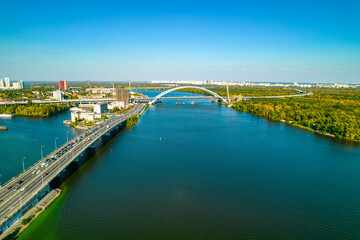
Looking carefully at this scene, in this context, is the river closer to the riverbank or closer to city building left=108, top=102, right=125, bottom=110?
the riverbank

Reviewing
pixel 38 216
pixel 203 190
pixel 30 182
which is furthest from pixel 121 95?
pixel 38 216

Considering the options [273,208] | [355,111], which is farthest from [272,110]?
[273,208]

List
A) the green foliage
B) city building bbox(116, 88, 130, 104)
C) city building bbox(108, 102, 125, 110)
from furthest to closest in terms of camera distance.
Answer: city building bbox(116, 88, 130, 104) < city building bbox(108, 102, 125, 110) < the green foliage

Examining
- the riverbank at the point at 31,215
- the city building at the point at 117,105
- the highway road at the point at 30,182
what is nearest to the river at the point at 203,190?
the riverbank at the point at 31,215

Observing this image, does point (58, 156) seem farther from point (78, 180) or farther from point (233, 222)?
point (233, 222)

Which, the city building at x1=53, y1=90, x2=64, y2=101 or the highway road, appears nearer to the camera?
the highway road

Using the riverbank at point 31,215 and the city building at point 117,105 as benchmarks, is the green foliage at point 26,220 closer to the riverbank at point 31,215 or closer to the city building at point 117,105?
the riverbank at point 31,215

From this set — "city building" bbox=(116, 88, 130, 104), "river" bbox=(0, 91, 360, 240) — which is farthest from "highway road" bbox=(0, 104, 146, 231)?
"city building" bbox=(116, 88, 130, 104)
